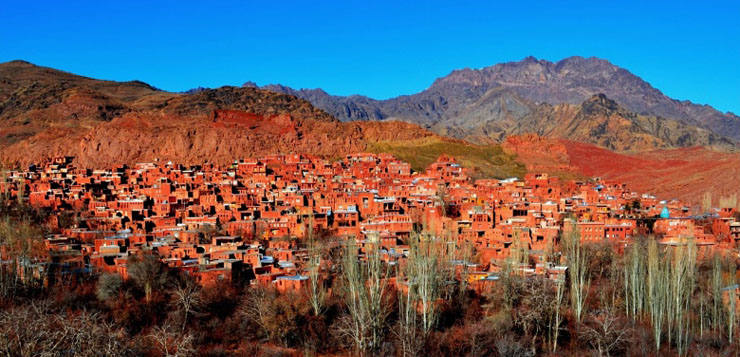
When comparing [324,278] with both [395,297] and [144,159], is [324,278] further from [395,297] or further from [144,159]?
[144,159]

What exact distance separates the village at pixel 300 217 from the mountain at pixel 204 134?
12.3 meters

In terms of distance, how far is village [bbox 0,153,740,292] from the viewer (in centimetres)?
3431

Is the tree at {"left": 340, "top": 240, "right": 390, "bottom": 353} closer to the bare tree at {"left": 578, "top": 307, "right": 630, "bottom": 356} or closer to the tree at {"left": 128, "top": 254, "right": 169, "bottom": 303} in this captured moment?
the tree at {"left": 128, "top": 254, "right": 169, "bottom": 303}

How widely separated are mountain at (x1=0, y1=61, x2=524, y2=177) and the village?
12.3 metres

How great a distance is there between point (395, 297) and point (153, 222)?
59.0 ft

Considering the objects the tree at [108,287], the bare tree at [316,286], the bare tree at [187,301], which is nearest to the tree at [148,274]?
the tree at [108,287]

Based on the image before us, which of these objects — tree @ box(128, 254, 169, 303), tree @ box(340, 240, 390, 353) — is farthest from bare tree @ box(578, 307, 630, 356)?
tree @ box(128, 254, 169, 303)

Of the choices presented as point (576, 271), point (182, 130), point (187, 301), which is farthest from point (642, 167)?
point (187, 301)

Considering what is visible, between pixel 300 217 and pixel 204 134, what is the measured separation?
35477 mm

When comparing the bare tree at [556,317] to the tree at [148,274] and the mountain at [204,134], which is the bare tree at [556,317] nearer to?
the tree at [148,274]

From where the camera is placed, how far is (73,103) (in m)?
103

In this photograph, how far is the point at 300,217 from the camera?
42031mm

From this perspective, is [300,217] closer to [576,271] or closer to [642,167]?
[576,271]

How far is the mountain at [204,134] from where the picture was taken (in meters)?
72.0
